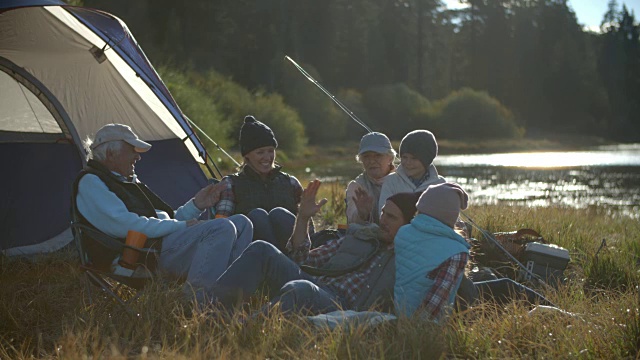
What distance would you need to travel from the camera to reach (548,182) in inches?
759

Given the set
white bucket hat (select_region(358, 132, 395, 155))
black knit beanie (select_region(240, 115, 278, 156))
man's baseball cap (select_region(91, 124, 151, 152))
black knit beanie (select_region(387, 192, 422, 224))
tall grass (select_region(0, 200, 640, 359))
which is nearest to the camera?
tall grass (select_region(0, 200, 640, 359))

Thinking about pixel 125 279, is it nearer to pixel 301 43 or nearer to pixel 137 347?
pixel 137 347

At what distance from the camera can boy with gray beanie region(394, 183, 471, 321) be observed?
3477mm

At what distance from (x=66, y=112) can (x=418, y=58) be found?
46763 mm

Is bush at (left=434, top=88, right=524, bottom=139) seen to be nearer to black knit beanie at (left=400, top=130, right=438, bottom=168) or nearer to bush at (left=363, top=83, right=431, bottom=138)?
bush at (left=363, top=83, right=431, bottom=138)

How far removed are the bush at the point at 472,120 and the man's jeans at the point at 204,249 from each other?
38045 millimetres

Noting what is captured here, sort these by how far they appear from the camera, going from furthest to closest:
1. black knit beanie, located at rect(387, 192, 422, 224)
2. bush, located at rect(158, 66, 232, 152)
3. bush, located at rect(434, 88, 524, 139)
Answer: bush, located at rect(434, 88, 524, 139), bush, located at rect(158, 66, 232, 152), black knit beanie, located at rect(387, 192, 422, 224)

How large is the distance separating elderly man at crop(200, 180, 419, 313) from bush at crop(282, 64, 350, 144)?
3066 cm

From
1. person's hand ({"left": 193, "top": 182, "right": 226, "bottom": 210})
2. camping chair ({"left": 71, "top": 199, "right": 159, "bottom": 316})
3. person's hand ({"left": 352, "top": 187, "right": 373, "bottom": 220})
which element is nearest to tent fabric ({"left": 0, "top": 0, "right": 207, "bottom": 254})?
person's hand ({"left": 193, "top": 182, "right": 226, "bottom": 210})

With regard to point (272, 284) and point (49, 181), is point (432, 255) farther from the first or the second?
point (49, 181)

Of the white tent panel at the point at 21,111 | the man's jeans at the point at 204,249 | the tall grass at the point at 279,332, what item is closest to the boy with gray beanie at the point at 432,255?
the tall grass at the point at 279,332

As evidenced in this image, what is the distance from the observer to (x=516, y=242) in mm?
5535

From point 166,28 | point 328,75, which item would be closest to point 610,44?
point 328,75

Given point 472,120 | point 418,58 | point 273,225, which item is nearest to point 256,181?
point 273,225
